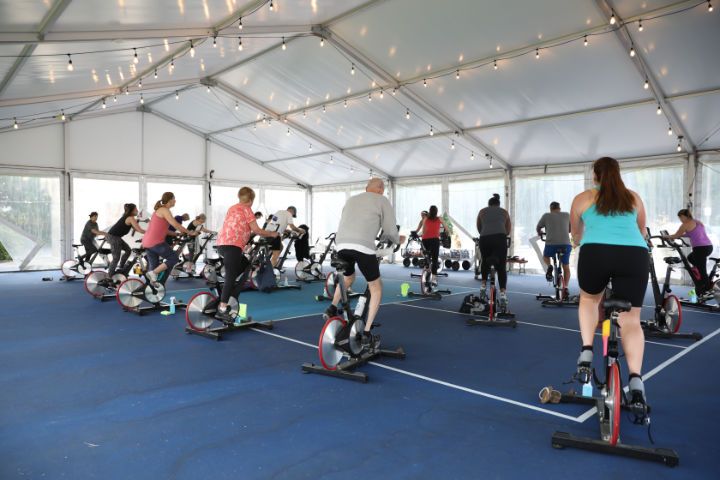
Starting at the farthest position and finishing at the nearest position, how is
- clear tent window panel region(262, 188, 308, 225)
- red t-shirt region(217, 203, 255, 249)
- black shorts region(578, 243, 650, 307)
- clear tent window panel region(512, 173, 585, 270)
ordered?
clear tent window panel region(262, 188, 308, 225), clear tent window panel region(512, 173, 585, 270), red t-shirt region(217, 203, 255, 249), black shorts region(578, 243, 650, 307)

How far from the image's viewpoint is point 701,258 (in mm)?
7598

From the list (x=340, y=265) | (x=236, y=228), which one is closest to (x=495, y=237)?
(x=340, y=265)

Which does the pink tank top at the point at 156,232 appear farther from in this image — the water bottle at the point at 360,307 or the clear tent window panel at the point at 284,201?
the clear tent window panel at the point at 284,201

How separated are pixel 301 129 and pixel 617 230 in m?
11.9

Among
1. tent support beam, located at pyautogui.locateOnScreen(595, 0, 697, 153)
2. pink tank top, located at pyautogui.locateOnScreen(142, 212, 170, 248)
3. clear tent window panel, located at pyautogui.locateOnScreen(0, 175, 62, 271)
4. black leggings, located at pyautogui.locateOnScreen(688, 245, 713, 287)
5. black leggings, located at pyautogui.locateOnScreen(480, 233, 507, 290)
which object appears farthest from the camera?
clear tent window panel, located at pyautogui.locateOnScreen(0, 175, 62, 271)

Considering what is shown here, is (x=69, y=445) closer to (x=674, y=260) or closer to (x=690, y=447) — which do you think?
(x=690, y=447)

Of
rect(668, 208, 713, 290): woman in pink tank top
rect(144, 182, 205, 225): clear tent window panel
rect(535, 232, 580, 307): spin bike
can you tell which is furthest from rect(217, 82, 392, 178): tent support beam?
rect(668, 208, 713, 290): woman in pink tank top

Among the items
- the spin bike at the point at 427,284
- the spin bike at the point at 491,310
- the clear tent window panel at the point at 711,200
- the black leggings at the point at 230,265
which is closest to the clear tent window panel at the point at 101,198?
the spin bike at the point at 427,284

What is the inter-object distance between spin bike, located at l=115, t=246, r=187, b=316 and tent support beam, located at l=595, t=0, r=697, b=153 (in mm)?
7057

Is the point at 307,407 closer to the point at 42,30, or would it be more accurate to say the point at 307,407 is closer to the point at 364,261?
the point at 364,261

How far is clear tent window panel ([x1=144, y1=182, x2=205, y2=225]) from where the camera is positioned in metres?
15.2

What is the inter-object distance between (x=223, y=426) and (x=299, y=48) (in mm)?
8123

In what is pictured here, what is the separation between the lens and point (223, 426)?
285 centimetres

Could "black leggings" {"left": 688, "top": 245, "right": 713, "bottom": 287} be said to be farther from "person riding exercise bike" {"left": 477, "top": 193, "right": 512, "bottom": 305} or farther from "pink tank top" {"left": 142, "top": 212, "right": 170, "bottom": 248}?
"pink tank top" {"left": 142, "top": 212, "right": 170, "bottom": 248}
